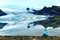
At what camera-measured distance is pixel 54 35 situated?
13.6 ft

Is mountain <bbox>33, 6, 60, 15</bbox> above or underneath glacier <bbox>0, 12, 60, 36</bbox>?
above

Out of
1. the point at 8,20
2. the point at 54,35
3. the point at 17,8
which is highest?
the point at 17,8

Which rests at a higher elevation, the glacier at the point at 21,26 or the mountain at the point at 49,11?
the mountain at the point at 49,11

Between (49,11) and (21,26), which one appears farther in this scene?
(49,11)

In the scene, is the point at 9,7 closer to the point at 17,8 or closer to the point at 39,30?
the point at 17,8

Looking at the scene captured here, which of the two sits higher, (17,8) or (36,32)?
(17,8)

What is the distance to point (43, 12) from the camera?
4.27m

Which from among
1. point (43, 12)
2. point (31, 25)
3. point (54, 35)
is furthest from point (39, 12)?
point (54, 35)

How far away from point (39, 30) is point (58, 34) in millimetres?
474

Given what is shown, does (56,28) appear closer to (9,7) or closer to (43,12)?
(43,12)

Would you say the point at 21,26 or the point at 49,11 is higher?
the point at 49,11

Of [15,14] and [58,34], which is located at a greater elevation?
[15,14]

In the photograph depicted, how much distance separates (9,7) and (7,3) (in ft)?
0.36

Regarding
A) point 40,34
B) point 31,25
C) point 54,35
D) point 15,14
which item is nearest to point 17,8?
point 15,14
